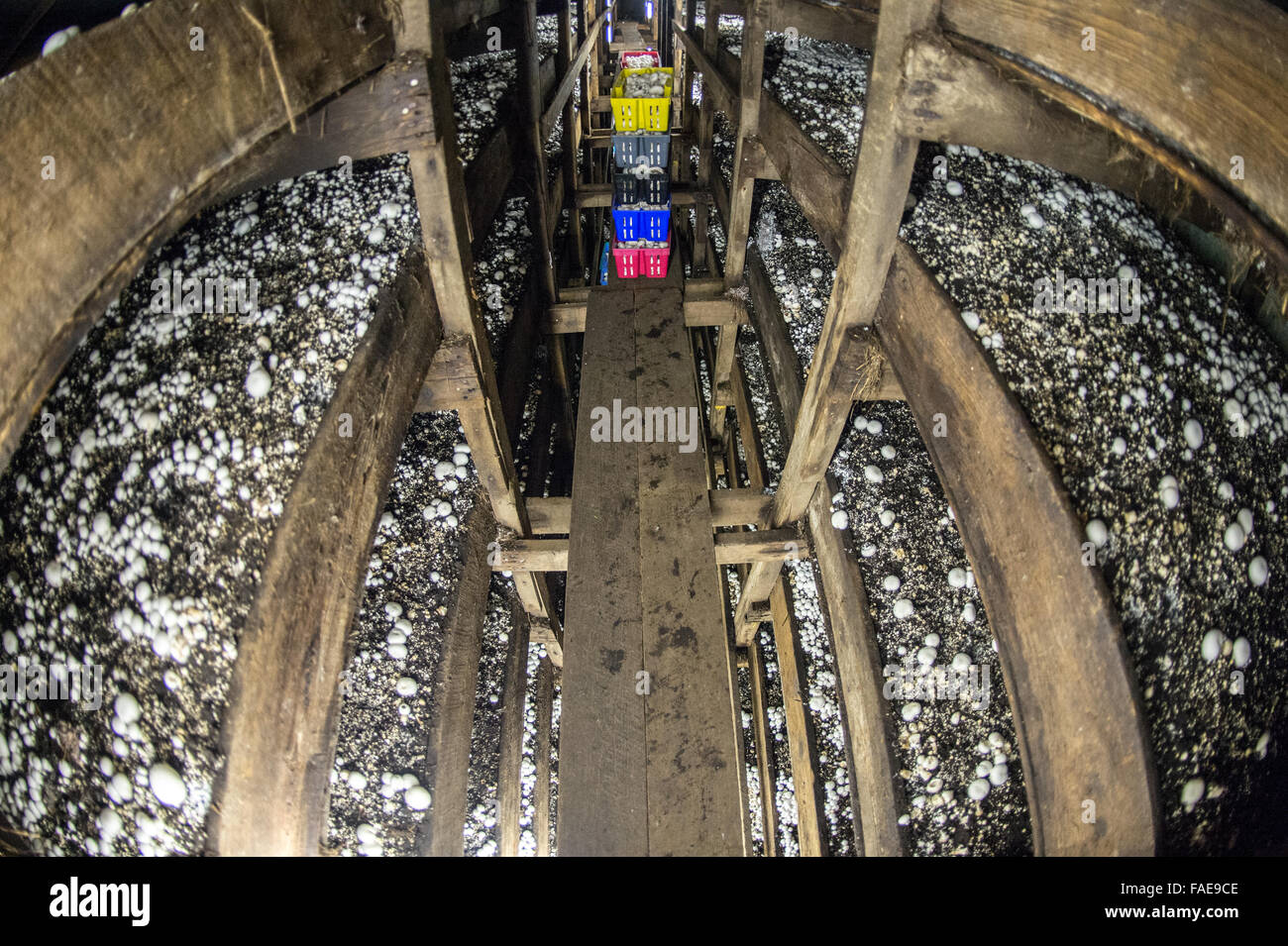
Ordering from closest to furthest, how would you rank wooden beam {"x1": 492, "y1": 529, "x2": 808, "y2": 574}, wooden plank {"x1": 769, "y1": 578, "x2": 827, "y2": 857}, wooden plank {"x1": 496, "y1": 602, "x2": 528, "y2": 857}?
wooden beam {"x1": 492, "y1": 529, "x2": 808, "y2": 574} → wooden plank {"x1": 769, "y1": 578, "x2": 827, "y2": 857} → wooden plank {"x1": 496, "y1": 602, "x2": 528, "y2": 857}

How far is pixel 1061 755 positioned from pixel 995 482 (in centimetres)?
49

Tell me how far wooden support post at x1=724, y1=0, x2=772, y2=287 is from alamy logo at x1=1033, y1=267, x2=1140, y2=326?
132cm

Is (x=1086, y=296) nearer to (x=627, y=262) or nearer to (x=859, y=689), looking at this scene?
(x=859, y=689)

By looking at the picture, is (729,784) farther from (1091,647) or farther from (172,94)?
(172,94)

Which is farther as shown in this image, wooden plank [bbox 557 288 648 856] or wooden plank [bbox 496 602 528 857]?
wooden plank [bbox 496 602 528 857]

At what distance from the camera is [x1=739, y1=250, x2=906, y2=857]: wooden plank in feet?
5.28

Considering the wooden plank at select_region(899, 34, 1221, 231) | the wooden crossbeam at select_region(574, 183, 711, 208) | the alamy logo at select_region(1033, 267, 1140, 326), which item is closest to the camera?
the wooden plank at select_region(899, 34, 1221, 231)

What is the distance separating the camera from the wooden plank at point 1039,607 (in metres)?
1.02

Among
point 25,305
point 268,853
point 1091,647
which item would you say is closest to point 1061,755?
point 1091,647

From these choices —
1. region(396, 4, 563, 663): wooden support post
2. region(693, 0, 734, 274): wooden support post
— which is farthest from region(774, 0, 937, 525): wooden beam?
region(693, 0, 734, 274): wooden support post

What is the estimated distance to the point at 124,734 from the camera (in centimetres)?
109

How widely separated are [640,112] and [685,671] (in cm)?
290
